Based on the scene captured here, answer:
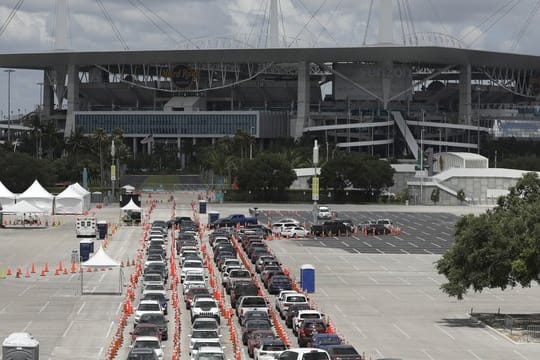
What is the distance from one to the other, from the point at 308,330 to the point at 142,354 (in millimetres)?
8308

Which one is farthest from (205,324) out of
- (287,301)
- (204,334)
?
(287,301)

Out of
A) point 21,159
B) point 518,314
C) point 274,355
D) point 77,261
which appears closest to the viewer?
point 274,355

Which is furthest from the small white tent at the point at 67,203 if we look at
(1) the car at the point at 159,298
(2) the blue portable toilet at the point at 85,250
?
(1) the car at the point at 159,298

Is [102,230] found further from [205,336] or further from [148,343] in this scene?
[148,343]

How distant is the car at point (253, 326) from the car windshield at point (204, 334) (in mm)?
1747

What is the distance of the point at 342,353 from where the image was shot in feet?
131

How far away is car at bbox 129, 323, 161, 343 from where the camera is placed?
44.4m

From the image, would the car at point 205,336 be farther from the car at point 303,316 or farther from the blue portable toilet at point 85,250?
the blue portable toilet at point 85,250

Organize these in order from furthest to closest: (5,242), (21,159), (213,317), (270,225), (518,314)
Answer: (21,159) < (270,225) < (5,242) < (518,314) < (213,317)

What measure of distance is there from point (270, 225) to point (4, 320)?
55.0m

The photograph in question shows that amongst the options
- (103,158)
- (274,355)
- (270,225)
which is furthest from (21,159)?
(274,355)

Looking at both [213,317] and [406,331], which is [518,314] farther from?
[213,317]

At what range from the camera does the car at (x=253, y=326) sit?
46031 mm

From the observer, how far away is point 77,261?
7606 centimetres
